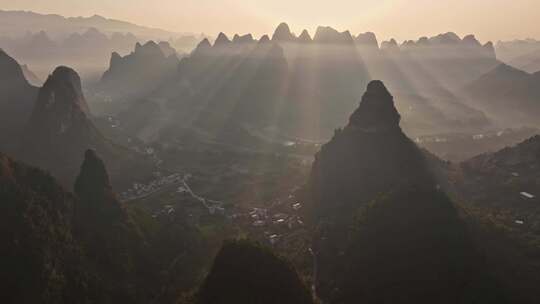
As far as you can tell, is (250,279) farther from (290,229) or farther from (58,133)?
(58,133)

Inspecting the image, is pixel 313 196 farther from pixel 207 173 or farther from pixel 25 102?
pixel 25 102

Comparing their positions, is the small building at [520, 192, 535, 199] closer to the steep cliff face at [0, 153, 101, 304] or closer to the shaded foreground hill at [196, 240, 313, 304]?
the shaded foreground hill at [196, 240, 313, 304]

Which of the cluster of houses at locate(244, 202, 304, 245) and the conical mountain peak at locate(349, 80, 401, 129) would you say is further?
the conical mountain peak at locate(349, 80, 401, 129)

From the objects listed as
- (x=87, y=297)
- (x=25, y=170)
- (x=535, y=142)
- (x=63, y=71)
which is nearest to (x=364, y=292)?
(x=87, y=297)

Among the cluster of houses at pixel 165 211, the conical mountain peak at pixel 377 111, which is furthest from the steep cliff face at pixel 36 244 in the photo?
the conical mountain peak at pixel 377 111

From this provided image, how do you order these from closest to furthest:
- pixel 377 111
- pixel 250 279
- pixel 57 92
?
pixel 250 279
pixel 377 111
pixel 57 92

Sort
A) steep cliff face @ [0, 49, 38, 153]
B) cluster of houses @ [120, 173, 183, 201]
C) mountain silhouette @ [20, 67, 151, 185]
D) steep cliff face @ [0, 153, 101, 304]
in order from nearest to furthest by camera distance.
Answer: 1. steep cliff face @ [0, 153, 101, 304]
2. mountain silhouette @ [20, 67, 151, 185]
3. cluster of houses @ [120, 173, 183, 201]
4. steep cliff face @ [0, 49, 38, 153]

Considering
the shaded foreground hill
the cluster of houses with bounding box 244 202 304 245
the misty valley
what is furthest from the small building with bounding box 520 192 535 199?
the shaded foreground hill

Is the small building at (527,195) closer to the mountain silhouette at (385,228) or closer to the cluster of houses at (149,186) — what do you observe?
the mountain silhouette at (385,228)

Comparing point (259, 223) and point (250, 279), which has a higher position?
point (250, 279)

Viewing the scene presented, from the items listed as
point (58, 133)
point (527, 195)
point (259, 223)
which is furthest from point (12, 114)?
A: point (527, 195)
